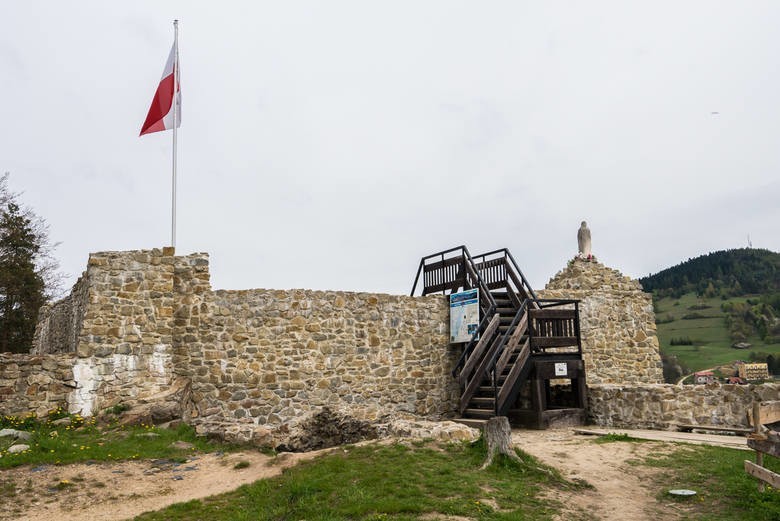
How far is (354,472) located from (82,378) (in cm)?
642

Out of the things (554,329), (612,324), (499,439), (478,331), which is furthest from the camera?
(612,324)

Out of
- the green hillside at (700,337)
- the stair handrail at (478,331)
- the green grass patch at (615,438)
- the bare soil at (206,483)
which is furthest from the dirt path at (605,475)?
the green hillside at (700,337)

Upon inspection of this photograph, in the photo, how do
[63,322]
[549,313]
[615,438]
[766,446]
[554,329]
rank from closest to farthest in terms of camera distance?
[766,446]
[615,438]
[549,313]
[554,329]
[63,322]

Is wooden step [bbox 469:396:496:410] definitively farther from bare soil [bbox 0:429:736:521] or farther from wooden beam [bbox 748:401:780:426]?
wooden beam [bbox 748:401:780:426]

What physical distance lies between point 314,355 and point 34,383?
5455 millimetres

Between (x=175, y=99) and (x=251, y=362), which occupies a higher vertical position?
(x=175, y=99)

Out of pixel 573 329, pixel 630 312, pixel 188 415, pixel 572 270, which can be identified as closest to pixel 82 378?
pixel 188 415

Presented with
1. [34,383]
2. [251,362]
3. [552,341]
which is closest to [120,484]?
[34,383]

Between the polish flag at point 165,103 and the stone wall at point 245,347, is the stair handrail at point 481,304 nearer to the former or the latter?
the stone wall at point 245,347

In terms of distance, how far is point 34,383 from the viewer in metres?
10.6

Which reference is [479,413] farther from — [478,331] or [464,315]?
[464,315]

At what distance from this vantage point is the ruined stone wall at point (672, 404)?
1080cm

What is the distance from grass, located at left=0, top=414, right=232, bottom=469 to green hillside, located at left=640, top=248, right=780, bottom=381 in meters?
44.6

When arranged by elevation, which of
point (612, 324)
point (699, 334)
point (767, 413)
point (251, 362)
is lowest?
point (767, 413)
